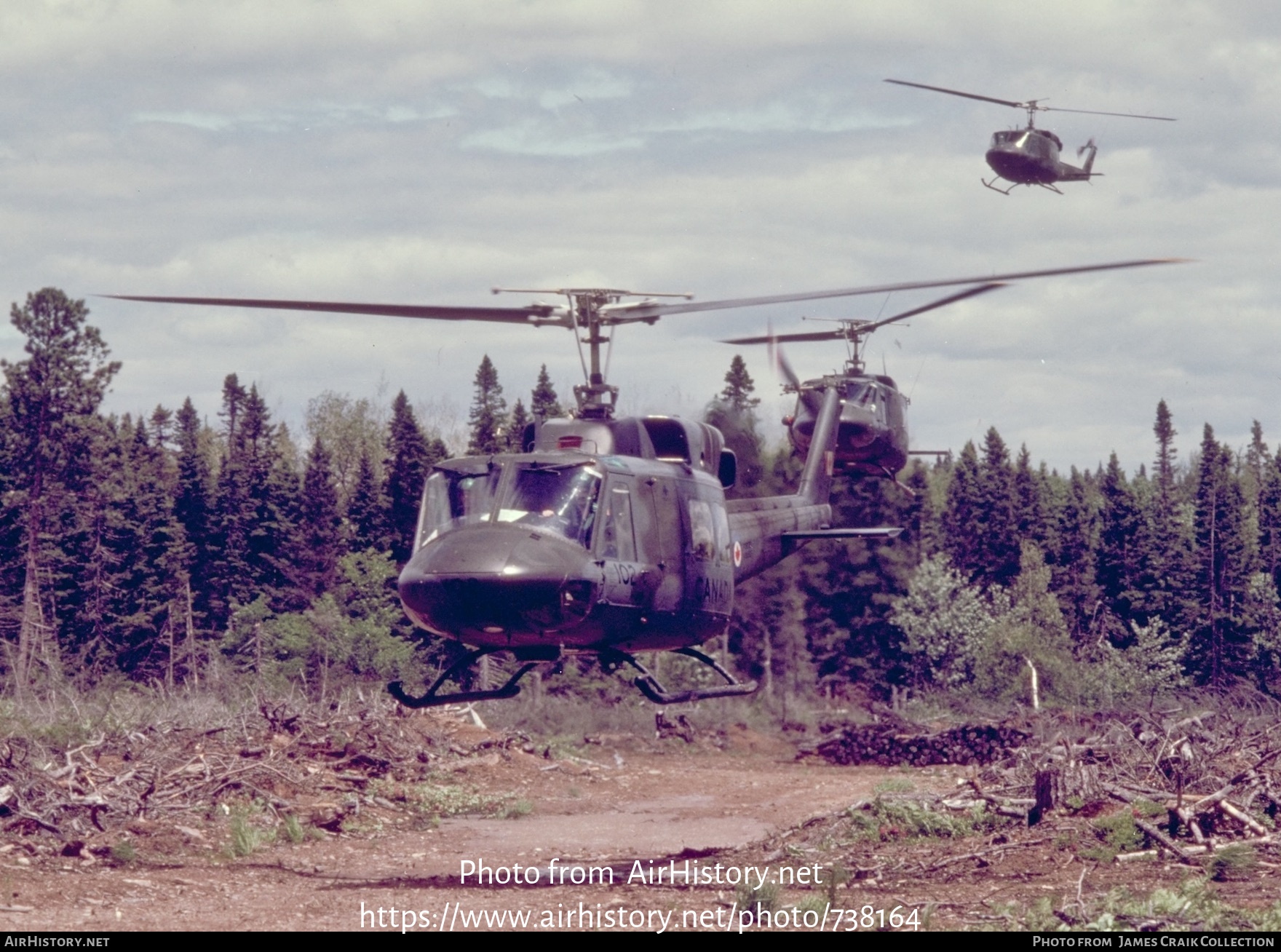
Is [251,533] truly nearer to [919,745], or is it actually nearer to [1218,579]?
[919,745]

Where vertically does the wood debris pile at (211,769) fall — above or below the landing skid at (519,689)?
below

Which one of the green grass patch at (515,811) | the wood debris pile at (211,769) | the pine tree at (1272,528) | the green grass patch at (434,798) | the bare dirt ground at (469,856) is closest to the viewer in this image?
the bare dirt ground at (469,856)

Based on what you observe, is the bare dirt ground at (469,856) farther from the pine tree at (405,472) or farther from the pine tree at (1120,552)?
the pine tree at (1120,552)

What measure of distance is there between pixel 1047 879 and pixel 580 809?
43.8 ft

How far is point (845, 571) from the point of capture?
73.1 meters

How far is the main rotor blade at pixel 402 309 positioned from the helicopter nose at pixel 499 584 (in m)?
2.46

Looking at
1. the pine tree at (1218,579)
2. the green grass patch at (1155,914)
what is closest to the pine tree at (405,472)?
the pine tree at (1218,579)

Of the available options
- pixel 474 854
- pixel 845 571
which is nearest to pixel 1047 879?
pixel 474 854

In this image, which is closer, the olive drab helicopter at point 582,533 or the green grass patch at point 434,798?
the olive drab helicopter at point 582,533

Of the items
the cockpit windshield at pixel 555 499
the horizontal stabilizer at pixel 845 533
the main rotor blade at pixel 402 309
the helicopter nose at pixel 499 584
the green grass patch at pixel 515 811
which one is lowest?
the green grass patch at pixel 515 811

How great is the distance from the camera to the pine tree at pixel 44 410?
2345 inches

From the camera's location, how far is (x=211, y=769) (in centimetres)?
2053

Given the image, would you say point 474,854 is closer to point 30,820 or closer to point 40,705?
point 30,820

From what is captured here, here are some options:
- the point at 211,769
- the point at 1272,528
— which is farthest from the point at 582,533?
the point at 1272,528
